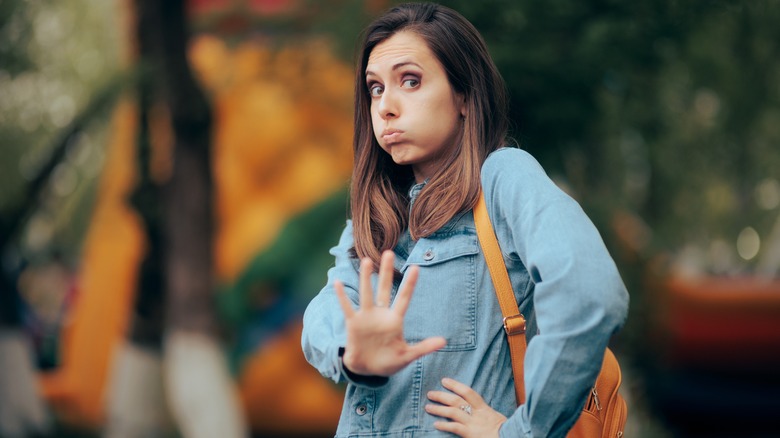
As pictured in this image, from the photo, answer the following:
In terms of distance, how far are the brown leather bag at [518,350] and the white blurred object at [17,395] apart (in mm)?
7509

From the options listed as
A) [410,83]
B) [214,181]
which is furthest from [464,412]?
[214,181]

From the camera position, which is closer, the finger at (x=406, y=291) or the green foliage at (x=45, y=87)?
the finger at (x=406, y=291)

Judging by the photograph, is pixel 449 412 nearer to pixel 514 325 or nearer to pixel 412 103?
pixel 514 325

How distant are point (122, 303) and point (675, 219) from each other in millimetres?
5732

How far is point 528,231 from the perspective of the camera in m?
1.70

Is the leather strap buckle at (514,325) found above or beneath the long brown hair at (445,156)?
beneath

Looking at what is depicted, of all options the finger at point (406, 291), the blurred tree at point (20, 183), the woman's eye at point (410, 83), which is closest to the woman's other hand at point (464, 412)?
the finger at point (406, 291)

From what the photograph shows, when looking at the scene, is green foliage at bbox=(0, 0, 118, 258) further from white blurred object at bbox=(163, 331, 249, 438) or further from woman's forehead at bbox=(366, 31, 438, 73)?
woman's forehead at bbox=(366, 31, 438, 73)

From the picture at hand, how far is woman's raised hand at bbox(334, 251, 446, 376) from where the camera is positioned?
5.48 ft

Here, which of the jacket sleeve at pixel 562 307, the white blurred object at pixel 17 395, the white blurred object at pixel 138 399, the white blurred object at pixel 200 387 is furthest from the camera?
the white blurred object at pixel 17 395

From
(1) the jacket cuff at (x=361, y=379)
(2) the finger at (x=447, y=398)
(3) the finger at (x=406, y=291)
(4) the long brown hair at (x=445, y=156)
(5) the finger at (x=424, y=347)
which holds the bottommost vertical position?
(2) the finger at (x=447, y=398)

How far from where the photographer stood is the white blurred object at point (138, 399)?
8078mm

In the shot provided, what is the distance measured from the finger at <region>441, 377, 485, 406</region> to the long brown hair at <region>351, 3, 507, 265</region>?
29 cm

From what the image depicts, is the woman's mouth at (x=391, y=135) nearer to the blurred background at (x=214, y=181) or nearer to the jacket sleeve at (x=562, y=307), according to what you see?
the jacket sleeve at (x=562, y=307)
